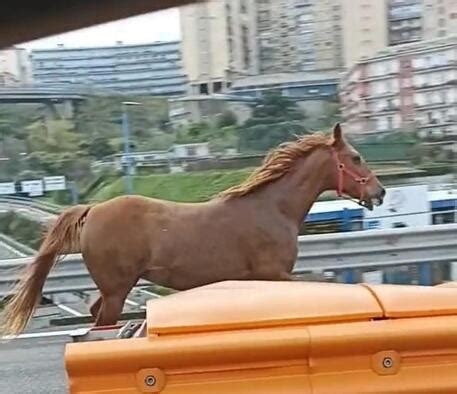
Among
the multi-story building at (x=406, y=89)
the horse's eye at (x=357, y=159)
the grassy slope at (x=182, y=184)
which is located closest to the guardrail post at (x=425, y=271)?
the grassy slope at (x=182, y=184)

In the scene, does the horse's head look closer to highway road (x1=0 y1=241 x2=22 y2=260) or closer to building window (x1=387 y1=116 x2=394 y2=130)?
building window (x1=387 y1=116 x2=394 y2=130)

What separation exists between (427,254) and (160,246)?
8.13 ft

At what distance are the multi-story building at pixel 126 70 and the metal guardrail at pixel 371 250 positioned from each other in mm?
1311

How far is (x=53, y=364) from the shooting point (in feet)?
15.3

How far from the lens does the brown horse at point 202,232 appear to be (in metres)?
4.22

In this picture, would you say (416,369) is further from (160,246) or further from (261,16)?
(261,16)

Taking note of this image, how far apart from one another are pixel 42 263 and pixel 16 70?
1.09 m

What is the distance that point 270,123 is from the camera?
536 centimetres

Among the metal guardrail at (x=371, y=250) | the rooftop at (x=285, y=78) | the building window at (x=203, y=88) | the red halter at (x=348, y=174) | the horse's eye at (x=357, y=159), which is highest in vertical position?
the rooftop at (x=285, y=78)

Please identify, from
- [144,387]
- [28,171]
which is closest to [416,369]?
[144,387]

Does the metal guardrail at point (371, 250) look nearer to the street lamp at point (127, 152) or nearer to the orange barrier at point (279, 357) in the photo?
the street lamp at point (127, 152)

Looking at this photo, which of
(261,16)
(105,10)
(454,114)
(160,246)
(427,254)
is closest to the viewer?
(105,10)

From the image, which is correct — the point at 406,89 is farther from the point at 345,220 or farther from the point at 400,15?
the point at 345,220

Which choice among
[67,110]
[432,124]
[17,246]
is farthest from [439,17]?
[17,246]
